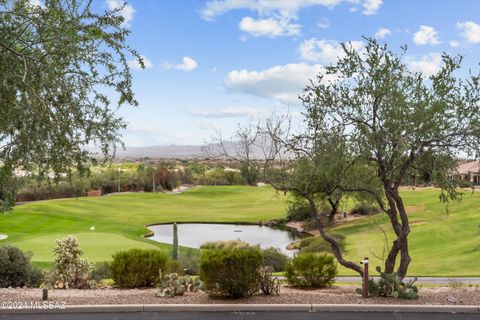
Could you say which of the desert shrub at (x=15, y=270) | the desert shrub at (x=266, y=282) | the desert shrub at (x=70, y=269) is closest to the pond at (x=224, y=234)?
the desert shrub at (x=15, y=270)

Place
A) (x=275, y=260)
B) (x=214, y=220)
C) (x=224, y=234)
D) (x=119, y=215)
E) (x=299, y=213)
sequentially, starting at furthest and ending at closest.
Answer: (x=119, y=215)
(x=214, y=220)
(x=299, y=213)
(x=224, y=234)
(x=275, y=260)

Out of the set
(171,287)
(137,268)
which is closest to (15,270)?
(137,268)

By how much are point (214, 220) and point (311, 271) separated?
6056 centimetres

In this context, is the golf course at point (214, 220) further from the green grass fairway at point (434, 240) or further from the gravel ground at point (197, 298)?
the gravel ground at point (197, 298)

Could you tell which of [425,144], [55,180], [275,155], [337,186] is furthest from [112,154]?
[425,144]

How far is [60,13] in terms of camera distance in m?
10.5

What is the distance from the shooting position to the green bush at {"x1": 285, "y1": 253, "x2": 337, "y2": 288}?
15.8 m

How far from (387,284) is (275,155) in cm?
478

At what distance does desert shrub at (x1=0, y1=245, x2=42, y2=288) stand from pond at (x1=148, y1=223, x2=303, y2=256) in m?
29.6

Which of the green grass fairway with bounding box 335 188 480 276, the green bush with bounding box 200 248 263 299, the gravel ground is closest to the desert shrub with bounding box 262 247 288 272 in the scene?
the green grass fairway with bounding box 335 188 480 276

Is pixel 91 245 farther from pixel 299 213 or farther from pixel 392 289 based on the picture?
pixel 299 213

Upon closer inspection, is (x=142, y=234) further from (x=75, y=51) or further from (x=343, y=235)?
(x=75, y=51)

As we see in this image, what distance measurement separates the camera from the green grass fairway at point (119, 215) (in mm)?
38250

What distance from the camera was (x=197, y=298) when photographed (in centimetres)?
1341
